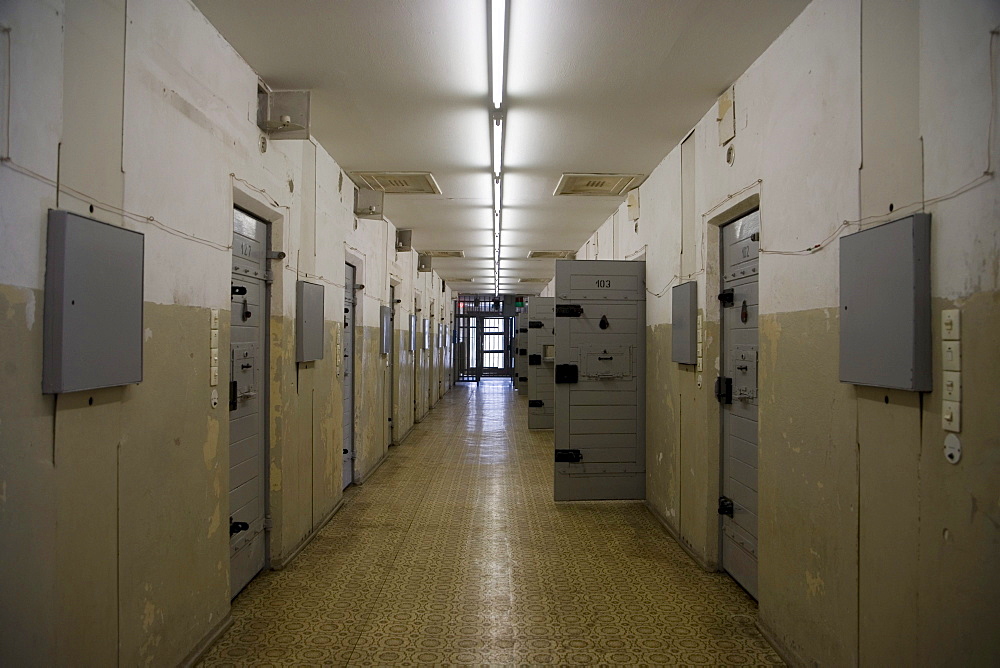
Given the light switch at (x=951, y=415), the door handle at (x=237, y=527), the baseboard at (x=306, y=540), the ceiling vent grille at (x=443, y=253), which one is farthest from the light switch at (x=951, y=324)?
the ceiling vent grille at (x=443, y=253)

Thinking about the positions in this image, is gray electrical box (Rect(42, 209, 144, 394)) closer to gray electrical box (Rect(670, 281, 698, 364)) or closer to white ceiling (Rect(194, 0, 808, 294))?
white ceiling (Rect(194, 0, 808, 294))

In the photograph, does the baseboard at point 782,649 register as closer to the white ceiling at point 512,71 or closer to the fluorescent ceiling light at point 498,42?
the white ceiling at point 512,71

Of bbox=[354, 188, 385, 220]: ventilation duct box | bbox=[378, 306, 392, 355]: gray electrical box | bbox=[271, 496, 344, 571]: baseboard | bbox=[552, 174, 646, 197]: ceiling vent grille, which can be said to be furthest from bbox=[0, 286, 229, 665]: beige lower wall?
bbox=[378, 306, 392, 355]: gray electrical box

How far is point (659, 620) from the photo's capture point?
306 cm

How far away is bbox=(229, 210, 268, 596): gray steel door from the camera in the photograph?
3254 millimetres

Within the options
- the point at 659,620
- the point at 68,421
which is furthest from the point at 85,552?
the point at 659,620

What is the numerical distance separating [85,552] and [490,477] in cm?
467

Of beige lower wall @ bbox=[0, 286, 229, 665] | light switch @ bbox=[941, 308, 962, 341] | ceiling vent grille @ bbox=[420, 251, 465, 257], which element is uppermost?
ceiling vent grille @ bbox=[420, 251, 465, 257]

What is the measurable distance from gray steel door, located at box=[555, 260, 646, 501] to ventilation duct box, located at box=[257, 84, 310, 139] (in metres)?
2.65

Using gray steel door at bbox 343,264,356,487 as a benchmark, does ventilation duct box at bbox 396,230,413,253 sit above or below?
above

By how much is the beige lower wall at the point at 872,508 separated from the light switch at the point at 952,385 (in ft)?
0.06

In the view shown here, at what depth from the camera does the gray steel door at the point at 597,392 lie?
5.29 meters

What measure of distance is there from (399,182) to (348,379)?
6.62 ft

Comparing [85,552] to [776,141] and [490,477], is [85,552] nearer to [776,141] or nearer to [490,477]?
[776,141]
